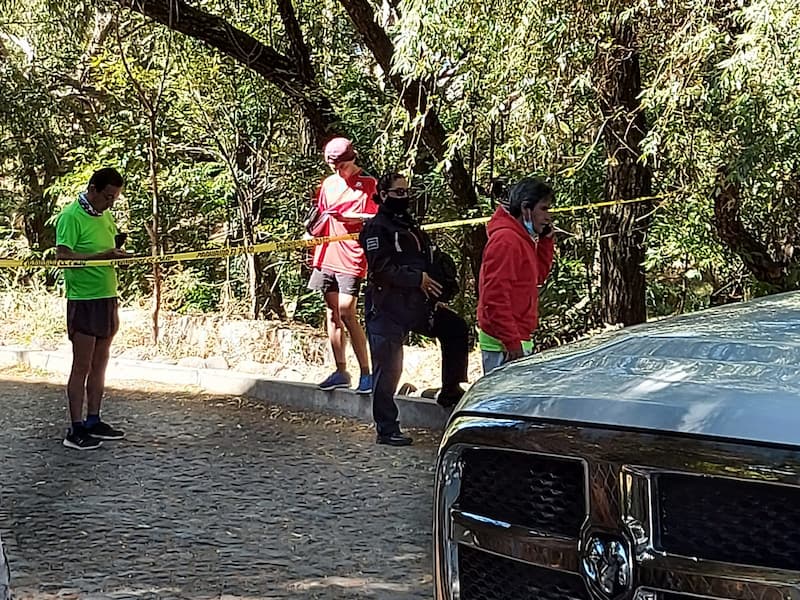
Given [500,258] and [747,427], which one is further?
[500,258]

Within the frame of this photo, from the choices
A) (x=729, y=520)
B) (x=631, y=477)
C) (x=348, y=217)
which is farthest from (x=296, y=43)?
(x=729, y=520)

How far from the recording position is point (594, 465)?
2.02 meters

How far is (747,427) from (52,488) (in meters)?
5.57

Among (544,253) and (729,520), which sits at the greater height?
(544,253)

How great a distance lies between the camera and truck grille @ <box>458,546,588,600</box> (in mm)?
2090

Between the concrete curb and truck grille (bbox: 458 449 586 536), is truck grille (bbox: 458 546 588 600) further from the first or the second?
the concrete curb

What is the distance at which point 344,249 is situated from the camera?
8250mm

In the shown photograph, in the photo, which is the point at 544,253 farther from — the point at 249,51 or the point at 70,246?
the point at 249,51

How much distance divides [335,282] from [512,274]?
2.26 m

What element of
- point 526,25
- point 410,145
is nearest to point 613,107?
point 526,25

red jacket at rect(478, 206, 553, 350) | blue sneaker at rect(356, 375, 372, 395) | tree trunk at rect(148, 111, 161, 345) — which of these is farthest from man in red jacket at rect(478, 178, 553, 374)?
tree trunk at rect(148, 111, 161, 345)

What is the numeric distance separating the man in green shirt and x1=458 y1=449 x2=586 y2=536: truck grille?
5.60 metres

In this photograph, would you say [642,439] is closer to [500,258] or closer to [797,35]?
[500,258]

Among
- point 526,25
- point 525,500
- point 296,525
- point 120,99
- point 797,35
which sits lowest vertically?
point 296,525
